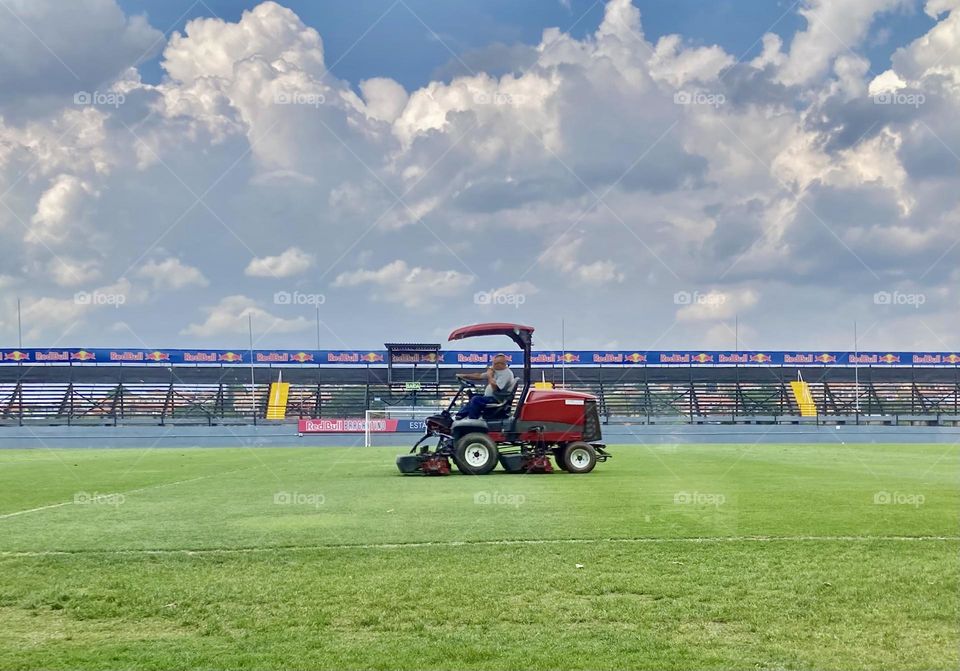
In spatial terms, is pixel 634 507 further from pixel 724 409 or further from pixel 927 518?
pixel 724 409

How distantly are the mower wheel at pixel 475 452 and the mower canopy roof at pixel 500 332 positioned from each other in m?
1.81

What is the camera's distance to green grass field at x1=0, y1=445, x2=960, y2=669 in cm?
464

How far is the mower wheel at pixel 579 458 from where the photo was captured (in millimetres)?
16828

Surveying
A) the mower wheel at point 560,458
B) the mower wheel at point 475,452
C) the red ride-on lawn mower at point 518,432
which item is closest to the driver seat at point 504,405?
the red ride-on lawn mower at point 518,432

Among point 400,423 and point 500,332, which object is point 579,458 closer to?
point 500,332

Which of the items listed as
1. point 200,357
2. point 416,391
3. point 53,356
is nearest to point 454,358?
point 416,391

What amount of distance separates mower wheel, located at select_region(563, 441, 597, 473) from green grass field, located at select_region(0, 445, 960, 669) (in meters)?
5.48

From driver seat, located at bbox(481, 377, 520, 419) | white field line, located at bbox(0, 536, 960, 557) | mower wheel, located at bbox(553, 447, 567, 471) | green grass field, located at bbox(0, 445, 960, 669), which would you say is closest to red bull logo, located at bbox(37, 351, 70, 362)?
driver seat, located at bbox(481, 377, 520, 419)

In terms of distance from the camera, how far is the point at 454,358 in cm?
5809

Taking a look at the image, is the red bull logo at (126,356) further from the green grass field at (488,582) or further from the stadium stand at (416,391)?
the green grass field at (488,582)

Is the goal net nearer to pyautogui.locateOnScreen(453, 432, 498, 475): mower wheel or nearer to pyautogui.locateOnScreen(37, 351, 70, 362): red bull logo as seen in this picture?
pyautogui.locateOnScreen(453, 432, 498, 475): mower wheel

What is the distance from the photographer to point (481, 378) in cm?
1627

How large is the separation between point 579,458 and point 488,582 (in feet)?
36.2

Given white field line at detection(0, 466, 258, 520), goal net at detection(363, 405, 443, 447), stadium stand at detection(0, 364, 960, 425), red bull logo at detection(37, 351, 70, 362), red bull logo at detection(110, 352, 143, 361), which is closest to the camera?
white field line at detection(0, 466, 258, 520)
